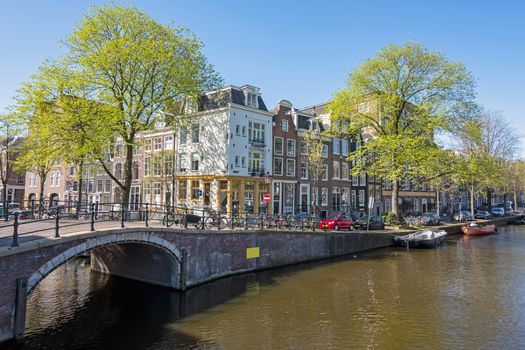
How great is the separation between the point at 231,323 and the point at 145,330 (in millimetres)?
3113

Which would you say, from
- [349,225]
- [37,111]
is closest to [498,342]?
[349,225]

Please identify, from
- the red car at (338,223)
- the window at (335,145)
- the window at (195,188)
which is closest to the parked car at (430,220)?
the window at (335,145)

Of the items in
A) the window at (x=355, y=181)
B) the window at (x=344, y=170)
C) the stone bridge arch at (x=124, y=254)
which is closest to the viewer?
the stone bridge arch at (x=124, y=254)

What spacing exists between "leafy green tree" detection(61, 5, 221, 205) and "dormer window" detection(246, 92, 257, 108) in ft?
35.0

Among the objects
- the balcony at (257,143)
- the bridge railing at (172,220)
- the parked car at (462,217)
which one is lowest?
the parked car at (462,217)

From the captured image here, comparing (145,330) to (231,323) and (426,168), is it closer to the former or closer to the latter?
(231,323)

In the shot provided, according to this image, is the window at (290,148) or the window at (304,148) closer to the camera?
the window at (290,148)

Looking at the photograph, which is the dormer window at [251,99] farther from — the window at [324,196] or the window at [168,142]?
the window at [324,196]

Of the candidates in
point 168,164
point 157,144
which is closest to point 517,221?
point 168,164

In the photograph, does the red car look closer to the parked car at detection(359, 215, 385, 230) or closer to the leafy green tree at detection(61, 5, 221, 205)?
the parked car at detection(359, 215, 385, 230)

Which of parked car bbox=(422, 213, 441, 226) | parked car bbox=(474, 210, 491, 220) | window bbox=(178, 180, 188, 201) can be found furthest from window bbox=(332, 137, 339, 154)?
parked car bbox=(474, 210, 491, 220)

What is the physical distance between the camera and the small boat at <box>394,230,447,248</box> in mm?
32747

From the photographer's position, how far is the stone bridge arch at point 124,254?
1248 cm

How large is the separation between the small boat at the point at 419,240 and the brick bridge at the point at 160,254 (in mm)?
5162
